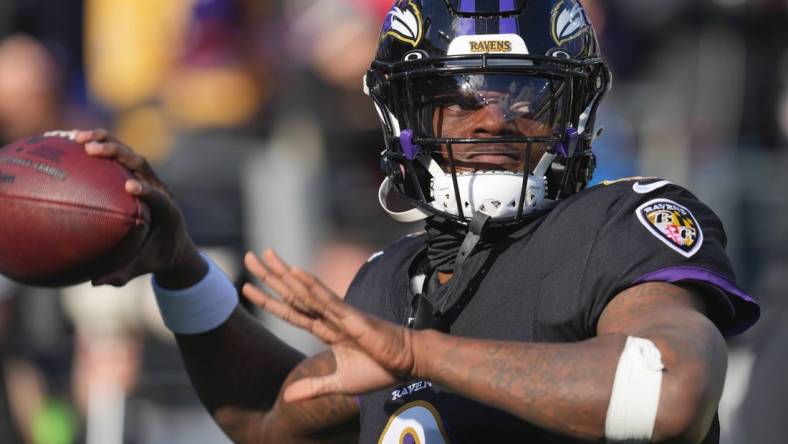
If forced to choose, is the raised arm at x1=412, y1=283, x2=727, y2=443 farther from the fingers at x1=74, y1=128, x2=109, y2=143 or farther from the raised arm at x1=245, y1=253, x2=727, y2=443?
the fingers at x1=74, y1=128, x2=109, y2=143

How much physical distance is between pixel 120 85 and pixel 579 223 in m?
4.81

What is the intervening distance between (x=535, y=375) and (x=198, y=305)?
138cm

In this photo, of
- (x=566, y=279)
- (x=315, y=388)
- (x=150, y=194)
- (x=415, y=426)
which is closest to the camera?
(x=315, y=388)

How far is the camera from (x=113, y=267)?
311 centimetres

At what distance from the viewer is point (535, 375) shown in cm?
230

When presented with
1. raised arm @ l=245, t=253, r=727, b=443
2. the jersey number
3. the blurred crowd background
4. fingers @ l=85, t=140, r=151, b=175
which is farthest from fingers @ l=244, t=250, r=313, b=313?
→ the blurred crowd background

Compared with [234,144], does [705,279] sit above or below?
above

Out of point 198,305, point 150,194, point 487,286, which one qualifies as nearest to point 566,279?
point 487,286

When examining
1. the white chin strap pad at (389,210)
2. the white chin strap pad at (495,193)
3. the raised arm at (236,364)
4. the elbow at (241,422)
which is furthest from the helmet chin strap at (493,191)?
the elbow at (241,422)

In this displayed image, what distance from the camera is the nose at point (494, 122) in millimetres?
3016

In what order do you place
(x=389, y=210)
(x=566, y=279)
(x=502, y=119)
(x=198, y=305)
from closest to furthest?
(x=566, y=279)
(x=502, y=119)
(x=389, y=210)
(x=198, y=305)

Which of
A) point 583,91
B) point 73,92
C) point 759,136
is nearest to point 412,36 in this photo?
point 583,91

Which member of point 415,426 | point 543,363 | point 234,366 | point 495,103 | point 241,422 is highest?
point 495,103

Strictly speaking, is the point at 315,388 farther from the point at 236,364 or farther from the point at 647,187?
the point at 236,364
